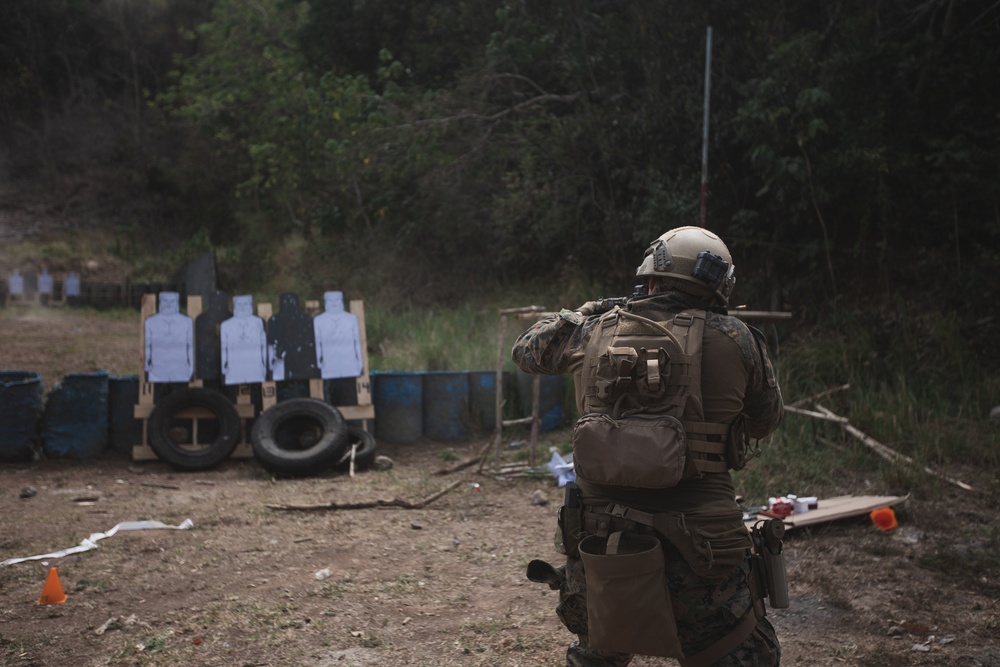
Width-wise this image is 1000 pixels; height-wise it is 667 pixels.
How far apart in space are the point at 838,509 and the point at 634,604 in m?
3.58

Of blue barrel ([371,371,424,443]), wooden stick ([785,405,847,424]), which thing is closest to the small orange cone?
blue barrel ([371,371,424,443])

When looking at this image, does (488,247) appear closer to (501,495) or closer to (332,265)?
(332,265)

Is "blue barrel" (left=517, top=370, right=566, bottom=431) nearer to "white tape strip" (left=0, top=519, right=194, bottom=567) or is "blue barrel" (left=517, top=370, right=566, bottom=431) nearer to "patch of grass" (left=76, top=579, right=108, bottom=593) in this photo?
"white tape strip" (left=0, top=519, right=194, bottom=567)

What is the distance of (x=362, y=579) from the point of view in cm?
492

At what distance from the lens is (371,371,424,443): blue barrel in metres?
8.51

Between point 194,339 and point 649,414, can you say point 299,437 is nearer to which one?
point 194,339

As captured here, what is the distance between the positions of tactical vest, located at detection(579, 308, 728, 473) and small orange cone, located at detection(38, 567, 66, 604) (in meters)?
3.18

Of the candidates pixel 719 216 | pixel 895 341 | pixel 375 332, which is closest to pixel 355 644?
pixel 895 341

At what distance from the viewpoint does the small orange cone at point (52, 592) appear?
4465 mm

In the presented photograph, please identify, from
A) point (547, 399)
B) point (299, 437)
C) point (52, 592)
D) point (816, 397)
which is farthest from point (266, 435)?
point (816, 397)

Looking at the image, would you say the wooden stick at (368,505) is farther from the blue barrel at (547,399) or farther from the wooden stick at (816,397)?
the wooden stick at (816,397)

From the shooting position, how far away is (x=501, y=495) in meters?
6.90

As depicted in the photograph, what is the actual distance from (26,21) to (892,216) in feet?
92.8

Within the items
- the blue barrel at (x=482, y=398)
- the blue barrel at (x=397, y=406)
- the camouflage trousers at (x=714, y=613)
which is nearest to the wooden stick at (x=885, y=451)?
the blue barrel at (x=482, y=398)
